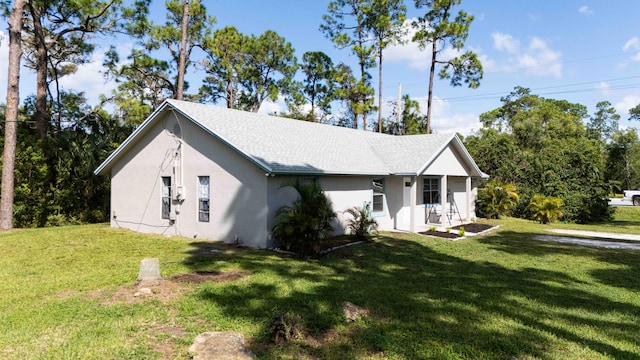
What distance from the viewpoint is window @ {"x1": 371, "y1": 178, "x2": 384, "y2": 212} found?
621 inches

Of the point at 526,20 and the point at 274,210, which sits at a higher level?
the point at 526,20

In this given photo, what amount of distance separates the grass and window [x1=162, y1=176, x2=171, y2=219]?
10.5 feet

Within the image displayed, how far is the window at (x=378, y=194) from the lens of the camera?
51.8 ft

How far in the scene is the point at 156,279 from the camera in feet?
23.6

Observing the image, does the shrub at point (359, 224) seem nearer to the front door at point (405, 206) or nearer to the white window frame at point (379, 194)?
the white window frame at point (379, 194)

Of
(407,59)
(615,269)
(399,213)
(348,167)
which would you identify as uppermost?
(407,59)

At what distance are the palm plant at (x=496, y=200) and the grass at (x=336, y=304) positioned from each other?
10.6 m

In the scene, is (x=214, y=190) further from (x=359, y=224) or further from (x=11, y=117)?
(x=11, y=117)

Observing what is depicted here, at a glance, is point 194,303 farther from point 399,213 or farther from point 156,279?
point 399,213

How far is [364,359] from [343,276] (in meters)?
3.86

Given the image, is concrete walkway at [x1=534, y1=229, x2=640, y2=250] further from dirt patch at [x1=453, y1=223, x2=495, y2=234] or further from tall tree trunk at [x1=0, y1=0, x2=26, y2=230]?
tall tree trunk at [x1=0, y1=0, x2=26, y2=230]

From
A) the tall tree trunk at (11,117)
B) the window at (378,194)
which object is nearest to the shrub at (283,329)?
the window at (378,194)

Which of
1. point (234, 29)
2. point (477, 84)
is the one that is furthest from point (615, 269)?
point (234, 29)

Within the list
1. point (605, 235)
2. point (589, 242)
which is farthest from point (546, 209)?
point (589, 242)
